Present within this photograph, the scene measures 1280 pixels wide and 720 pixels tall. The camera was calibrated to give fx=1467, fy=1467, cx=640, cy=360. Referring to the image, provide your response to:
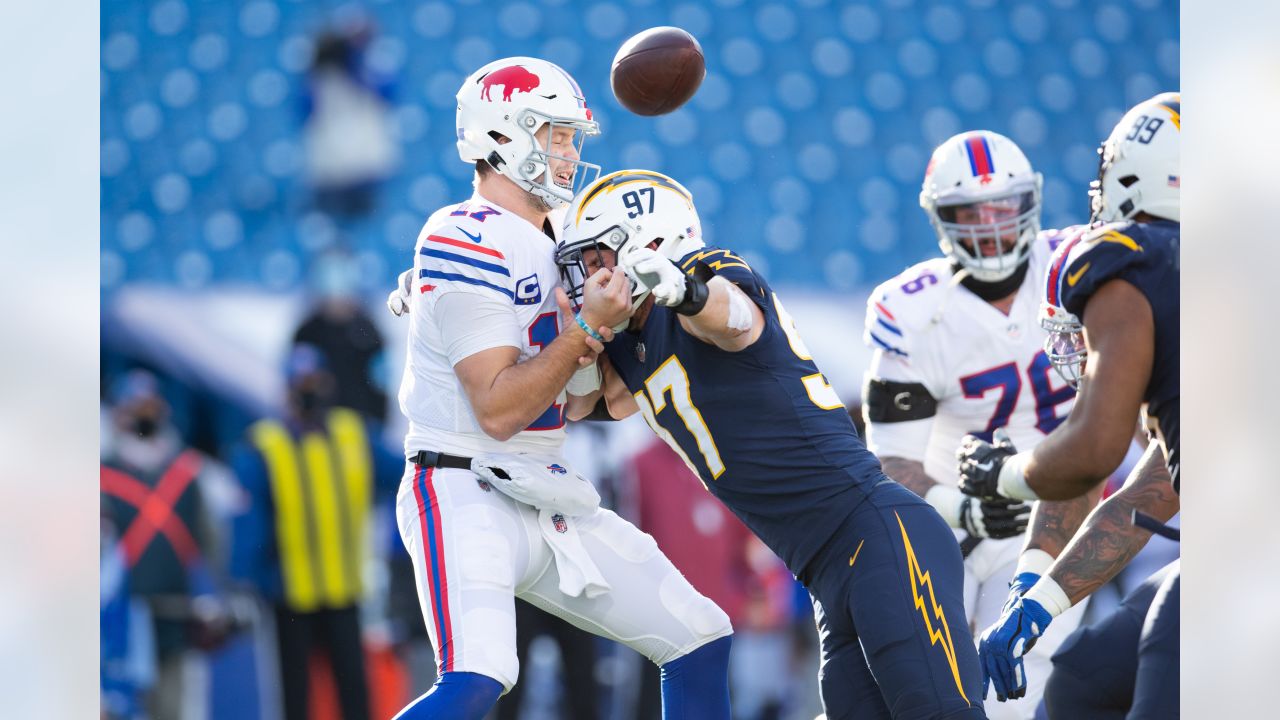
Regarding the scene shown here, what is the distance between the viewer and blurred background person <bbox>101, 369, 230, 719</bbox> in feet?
16.1

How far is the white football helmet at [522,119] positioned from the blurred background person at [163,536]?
7.23 feet

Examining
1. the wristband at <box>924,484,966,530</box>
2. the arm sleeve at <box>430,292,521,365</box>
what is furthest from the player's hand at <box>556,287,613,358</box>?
the wristband at <box>924,484,966,530</box>

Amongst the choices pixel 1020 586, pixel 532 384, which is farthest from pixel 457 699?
pixel 1020 586

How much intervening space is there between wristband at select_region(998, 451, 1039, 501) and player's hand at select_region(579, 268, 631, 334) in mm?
814

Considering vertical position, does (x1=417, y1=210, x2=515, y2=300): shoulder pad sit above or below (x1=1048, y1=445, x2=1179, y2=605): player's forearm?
above

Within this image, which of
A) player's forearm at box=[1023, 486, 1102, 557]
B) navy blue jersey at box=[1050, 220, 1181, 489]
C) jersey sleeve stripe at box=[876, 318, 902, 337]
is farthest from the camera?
jersey sleeve stripe at box=[876, 318, 902, 337]

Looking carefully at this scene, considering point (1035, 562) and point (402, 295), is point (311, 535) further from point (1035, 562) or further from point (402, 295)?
point (1035, 562)

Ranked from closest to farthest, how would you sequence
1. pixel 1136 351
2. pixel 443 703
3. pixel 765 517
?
1. pixel 1136 351
2. pixel 443 703
3. pixel 765 517

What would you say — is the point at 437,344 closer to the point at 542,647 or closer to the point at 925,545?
the point at 925,545

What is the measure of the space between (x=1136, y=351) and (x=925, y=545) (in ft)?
1.78

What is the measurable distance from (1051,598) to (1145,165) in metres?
0.92

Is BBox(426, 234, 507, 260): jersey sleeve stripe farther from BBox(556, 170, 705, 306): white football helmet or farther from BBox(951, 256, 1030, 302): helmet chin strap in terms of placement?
BBox(951, 256, 1030, 302): helmet chin strap
